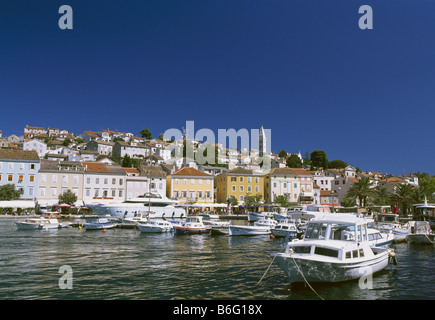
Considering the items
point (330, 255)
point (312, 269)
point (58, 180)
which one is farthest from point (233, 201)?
point (312, 269)

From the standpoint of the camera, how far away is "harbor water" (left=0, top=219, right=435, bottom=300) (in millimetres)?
15812

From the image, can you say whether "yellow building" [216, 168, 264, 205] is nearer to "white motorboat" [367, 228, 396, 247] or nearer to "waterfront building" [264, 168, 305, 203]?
"waterfront building" [264, 168, 305, 203]

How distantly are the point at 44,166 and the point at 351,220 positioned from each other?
7521cm

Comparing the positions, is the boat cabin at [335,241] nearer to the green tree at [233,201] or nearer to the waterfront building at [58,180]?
the green tree at [233,201]

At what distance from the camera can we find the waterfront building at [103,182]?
78.2 metres

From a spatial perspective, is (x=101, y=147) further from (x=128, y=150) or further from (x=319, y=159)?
(x=319, y=159)

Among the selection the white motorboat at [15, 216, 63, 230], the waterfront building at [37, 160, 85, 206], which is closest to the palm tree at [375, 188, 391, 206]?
the white motorboat at [15, 216, 63, 230]

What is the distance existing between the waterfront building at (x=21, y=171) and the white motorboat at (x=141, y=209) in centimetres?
2004

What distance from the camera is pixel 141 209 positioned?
64438 millimetres

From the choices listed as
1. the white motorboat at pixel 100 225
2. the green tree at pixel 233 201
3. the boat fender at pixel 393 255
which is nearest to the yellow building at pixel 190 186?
the green tree at pixel 233 201

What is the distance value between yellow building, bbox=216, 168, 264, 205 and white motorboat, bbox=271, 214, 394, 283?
69.1m
